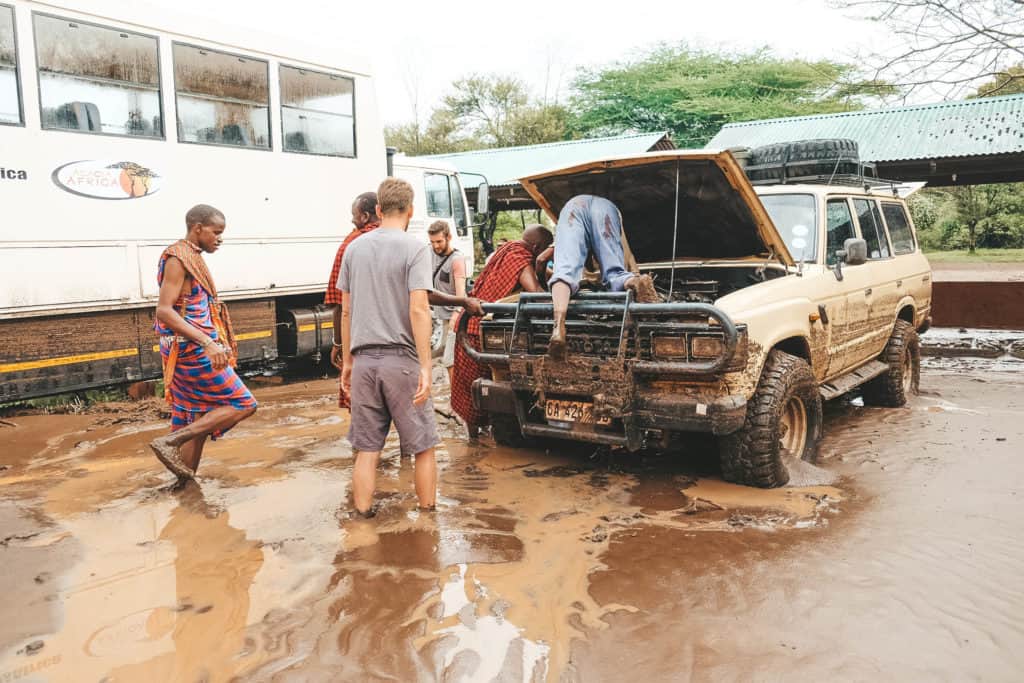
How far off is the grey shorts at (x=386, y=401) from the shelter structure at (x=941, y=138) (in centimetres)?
1062

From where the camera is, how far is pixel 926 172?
45.1 feet

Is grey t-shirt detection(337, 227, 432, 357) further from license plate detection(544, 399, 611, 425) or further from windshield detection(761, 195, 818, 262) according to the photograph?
windshield detection(761, 195, 818, 262)

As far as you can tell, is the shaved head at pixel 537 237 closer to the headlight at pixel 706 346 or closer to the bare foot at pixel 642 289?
the bare foot at pixel 642 289

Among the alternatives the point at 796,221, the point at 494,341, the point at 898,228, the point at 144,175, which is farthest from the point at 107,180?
the point at 898,228

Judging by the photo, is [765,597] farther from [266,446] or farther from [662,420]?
[266,446]

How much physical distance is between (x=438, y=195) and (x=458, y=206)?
1.34ft

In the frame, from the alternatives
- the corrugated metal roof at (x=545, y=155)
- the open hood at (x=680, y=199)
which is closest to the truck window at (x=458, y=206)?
the open hood at (x=680, y=199)

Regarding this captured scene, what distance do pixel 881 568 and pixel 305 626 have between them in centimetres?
235

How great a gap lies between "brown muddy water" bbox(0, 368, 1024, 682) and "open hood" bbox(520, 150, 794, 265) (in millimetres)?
1473

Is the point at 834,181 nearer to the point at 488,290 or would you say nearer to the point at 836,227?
the point at 836,227

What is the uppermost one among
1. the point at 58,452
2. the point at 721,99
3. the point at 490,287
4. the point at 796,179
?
the point at 721,99

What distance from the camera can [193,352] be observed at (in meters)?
4.31

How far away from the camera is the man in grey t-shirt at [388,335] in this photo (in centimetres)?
369

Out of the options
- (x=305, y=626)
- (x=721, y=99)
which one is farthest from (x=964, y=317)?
(x=721, y=99)
